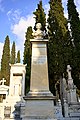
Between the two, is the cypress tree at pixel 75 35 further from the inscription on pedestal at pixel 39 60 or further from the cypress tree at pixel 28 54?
the inscription on pedestal at pixel 39 60

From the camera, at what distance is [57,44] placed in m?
20.3

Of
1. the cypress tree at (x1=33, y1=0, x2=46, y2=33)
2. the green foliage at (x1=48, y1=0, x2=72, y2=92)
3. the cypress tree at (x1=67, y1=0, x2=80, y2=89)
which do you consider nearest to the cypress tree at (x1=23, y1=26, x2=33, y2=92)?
the cypress tree at (x1=33, y1=0, x2=46, y2=33)

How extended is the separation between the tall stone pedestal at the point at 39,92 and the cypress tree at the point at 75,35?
11.8 m

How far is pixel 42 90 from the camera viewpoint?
6.59 metres

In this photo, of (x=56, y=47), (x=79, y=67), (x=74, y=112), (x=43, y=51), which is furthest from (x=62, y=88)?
(x=43, y=51)

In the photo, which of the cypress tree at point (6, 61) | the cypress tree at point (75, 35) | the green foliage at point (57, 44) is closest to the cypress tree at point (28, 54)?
the green foliage at point (57, 44)

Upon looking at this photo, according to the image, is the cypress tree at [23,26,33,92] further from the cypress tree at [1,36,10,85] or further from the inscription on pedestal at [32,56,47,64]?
the inscription on pedestal at [32,56,47,64]

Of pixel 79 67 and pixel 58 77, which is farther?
pixel 58 77

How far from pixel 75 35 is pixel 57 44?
2.04m

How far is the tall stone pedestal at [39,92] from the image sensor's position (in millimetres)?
6184

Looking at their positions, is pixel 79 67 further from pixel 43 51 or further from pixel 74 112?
pixel 43 51

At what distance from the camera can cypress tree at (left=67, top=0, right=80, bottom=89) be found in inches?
733

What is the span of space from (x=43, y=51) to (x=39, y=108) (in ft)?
6.86

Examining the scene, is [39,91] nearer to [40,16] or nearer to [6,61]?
[40,16]
